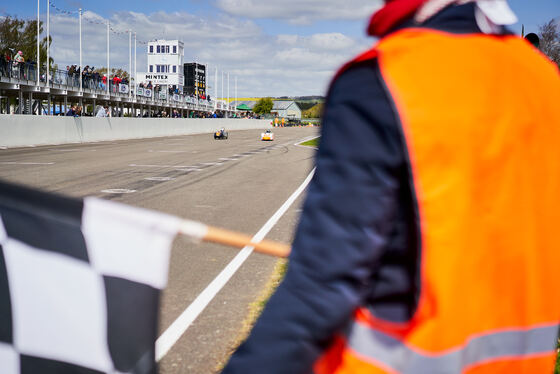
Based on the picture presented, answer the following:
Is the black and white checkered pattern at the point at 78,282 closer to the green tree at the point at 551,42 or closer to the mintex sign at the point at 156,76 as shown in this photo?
the green tree at the point at 551,42

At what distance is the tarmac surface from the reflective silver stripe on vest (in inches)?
43.3

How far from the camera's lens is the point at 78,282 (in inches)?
62.6

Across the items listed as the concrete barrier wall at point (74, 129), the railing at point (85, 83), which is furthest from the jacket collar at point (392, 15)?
the railing at point (85, 83)

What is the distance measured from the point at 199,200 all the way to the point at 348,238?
9803mm

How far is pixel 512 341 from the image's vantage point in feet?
4.00

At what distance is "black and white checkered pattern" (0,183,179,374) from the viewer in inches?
58.1

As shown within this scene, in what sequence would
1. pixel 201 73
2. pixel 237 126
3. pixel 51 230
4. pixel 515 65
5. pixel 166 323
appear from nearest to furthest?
pixel 515 65 < pixel 51 230 < pixel 166 323 < pixel 237 126 < pixel 201 73

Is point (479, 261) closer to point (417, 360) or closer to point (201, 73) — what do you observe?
point (417, 360)

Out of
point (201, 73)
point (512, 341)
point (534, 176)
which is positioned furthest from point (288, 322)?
point (201, 73)

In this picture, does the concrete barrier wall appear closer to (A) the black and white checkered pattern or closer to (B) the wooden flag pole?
(A) the black and white checkered pattern

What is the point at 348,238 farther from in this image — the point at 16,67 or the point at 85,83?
the point at 85,83

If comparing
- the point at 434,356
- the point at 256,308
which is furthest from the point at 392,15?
the point at 256,308

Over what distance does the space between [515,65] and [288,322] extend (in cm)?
71

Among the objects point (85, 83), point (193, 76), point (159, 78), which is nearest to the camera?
point (85, 83)
